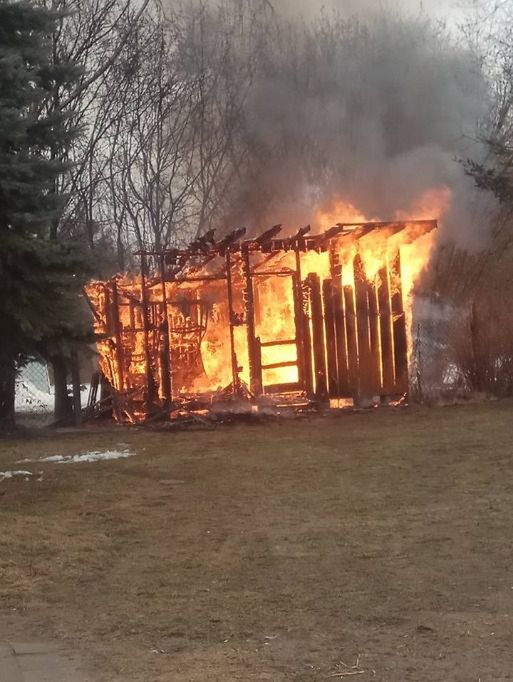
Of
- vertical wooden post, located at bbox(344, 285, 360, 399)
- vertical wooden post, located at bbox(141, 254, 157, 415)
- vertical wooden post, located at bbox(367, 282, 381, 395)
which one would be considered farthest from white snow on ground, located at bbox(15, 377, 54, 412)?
vertical wooden post, located at bbox(367, 282, 381, 395)

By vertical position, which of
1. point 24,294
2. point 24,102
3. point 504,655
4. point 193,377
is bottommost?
point 504,655

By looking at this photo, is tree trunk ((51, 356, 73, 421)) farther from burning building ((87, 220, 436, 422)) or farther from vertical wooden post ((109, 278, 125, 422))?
vertical wooden post ((109, 278, 125, 422))

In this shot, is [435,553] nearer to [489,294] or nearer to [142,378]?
[142,378]

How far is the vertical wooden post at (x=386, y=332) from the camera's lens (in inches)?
643

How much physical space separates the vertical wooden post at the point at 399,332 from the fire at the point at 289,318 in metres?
0.02

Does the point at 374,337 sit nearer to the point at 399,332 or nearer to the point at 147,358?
the point at 399,332

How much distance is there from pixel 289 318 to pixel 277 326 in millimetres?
312

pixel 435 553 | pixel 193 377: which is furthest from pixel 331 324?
pixel 435 553

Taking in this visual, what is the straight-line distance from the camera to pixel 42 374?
24422 mm

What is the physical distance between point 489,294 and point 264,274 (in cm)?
509

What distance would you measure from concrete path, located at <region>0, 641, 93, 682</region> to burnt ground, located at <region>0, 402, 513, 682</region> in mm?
108

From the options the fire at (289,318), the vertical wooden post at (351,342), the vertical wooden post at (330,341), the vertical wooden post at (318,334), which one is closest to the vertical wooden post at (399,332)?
the fire at (289,318)

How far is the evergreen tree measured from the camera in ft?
28.4

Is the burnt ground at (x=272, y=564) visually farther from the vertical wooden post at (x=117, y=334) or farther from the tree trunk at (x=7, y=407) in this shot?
the vertical wooden post at (x=117, y=334)
